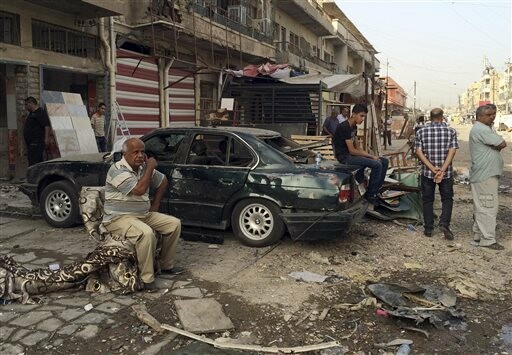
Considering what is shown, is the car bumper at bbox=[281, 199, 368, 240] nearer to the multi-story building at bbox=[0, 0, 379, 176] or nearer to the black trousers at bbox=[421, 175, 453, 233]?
the black trousers at bbox=[421, 175, 453, 233]

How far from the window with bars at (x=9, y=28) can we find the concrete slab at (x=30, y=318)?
7.63 meters

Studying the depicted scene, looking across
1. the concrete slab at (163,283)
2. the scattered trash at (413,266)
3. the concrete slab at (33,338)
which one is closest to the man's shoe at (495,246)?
the scattered trash at (413,266)

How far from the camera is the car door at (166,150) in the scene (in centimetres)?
626

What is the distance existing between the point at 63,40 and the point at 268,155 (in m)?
7.54

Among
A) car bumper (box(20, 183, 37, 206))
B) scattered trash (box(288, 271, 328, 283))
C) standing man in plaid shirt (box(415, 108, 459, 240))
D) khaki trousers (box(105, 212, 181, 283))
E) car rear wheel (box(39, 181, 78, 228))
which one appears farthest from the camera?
car bumper (box(20, 183, 37, 206))

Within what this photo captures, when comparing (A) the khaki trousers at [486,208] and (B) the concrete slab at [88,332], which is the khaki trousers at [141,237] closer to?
(B) the concrete slab at [88,332]

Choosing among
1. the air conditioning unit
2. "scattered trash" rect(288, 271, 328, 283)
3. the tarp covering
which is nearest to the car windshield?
"scattered trash" rect(288, 271, 328, 283)

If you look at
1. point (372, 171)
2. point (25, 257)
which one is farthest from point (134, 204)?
point (372, 171)

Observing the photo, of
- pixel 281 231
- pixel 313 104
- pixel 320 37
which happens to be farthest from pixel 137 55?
pixel 320 37

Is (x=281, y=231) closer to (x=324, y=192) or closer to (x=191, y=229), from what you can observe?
(x=324, y=192)

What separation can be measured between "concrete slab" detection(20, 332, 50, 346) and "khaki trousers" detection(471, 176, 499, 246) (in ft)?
17.2

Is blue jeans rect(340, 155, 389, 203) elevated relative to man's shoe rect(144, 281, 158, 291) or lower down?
elevated

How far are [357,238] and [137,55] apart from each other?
375 inches

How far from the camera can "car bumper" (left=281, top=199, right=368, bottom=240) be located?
5.57 meters
